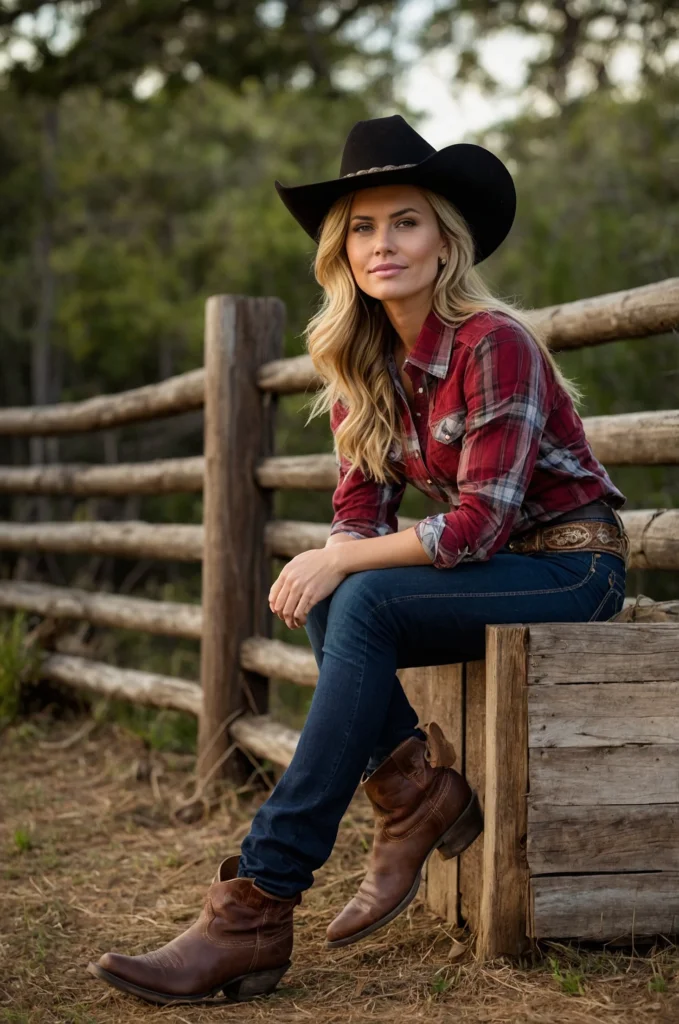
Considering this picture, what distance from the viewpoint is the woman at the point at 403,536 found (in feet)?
7.82

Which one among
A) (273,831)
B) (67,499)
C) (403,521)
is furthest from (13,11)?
(67,499)

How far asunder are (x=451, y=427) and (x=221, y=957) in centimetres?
124

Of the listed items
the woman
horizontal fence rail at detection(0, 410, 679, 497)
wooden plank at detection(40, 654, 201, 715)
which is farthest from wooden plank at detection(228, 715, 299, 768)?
the woman

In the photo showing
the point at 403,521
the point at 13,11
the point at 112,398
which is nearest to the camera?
the point at 403,521

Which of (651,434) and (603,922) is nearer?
(603,922)

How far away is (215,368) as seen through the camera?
4.25 meters

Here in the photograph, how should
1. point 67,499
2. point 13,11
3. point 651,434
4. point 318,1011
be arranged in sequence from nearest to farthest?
point 318,1011, point 651,434, point 13,11, point 67,499

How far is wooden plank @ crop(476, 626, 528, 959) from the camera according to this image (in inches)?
94.0

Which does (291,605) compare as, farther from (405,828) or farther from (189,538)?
(189,538)

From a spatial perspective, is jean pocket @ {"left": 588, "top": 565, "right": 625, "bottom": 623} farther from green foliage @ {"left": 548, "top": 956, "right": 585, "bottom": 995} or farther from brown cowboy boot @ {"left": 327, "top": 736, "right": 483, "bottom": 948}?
green foliage @ {"left": 548, "top": 956, "right": 585, "bottom": 995}

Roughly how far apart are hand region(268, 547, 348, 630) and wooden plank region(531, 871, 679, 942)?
76cm

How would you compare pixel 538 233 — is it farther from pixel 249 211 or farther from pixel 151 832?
pixel 249 211

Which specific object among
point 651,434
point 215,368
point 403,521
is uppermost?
point 215,368

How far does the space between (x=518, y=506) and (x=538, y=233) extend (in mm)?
5504
